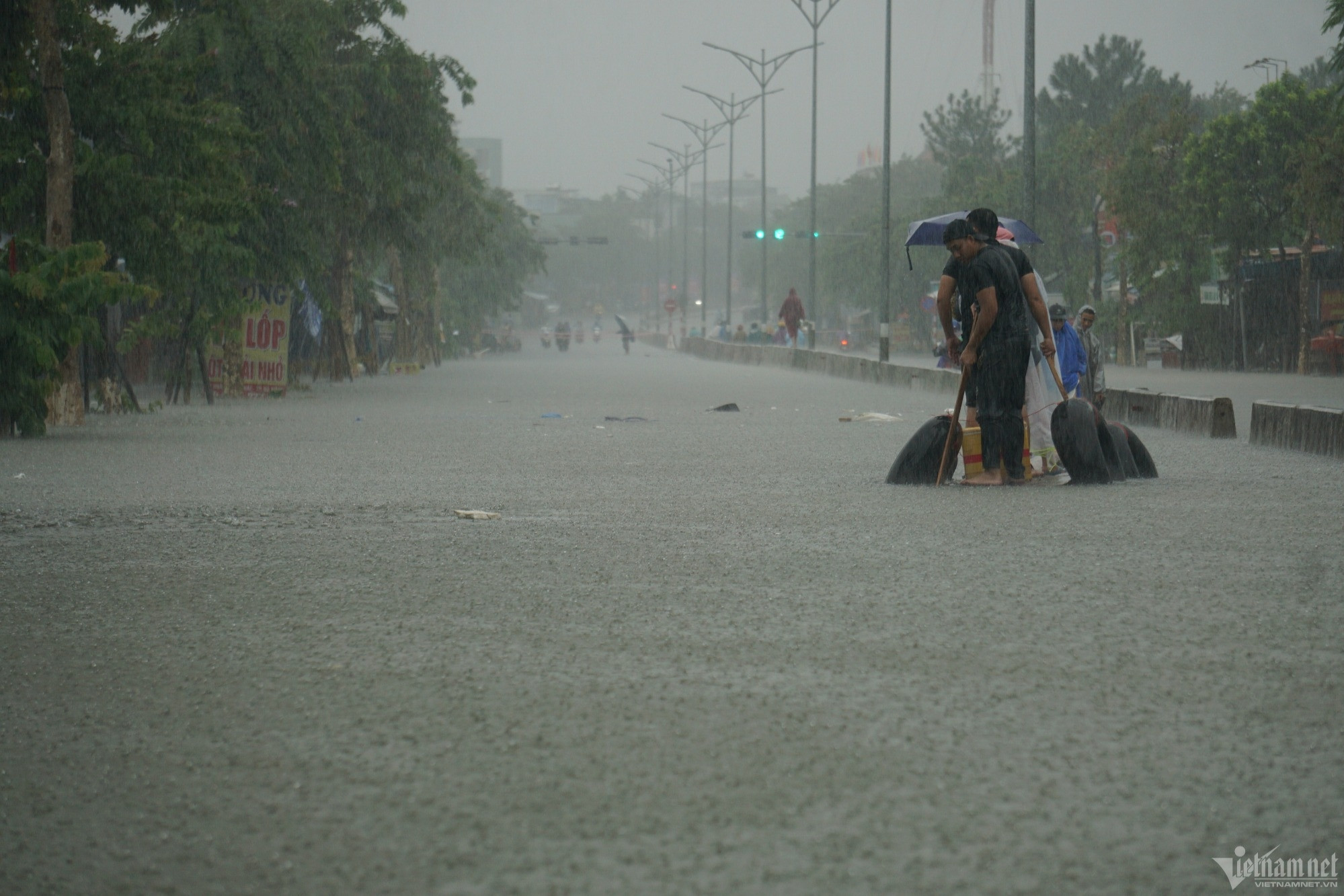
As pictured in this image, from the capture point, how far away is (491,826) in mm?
4043

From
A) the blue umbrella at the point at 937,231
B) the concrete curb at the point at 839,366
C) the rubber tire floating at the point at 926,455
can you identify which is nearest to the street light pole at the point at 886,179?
the concrete curb at the point at 839,366

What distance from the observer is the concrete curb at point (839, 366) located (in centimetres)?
3103

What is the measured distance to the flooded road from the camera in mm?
3887

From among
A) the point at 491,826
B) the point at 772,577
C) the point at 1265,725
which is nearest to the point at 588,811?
the point at 491,826

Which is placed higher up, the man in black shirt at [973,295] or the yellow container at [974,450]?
the man in black shirt at [973,295]

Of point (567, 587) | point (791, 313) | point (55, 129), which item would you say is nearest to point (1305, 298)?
point (791, 313)

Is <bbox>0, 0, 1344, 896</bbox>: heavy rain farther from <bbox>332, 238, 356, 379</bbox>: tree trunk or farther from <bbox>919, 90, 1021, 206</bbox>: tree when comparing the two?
<bbox>919, 90, 1021, 206</bbox>: tree

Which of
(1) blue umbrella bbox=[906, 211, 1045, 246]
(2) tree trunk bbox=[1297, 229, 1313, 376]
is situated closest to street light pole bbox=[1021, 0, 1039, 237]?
(1) blue umbrella bbox=[906, 211, 1045, 246]

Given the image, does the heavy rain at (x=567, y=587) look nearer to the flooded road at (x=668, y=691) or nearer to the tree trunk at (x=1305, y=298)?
the flooded road at (x=668, y=691)

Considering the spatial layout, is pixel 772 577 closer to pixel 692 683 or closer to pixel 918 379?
pixel 692 683

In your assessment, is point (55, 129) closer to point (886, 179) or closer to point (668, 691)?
point (668, 691)

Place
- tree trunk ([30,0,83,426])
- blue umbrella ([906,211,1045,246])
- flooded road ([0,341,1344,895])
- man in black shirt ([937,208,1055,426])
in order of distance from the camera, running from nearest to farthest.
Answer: flooded road ([0,341,1344,895]), man in black shirt ([937,208,1055,426]), tree trunk ([30,0,83,426]), blue umbrella ([906,211,1045,246])

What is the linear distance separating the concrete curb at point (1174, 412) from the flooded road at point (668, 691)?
690 cm

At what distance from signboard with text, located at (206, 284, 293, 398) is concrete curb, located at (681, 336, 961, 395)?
1074cm
